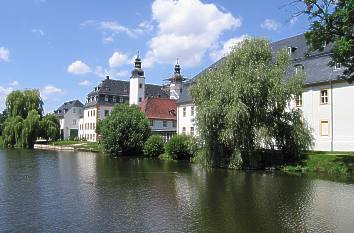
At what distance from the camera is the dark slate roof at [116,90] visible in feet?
308

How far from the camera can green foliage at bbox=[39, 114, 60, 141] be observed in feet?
244

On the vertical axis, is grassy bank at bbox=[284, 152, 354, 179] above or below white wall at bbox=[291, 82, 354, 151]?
below

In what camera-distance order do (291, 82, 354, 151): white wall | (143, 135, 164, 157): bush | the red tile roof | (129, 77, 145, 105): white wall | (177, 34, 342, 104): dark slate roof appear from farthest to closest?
(129, 77, 145, 105): white wall < the red tile roof < (143, 135, 164, 157): bush < (177, 34, 342, 104): dark slate roof < (291, 82, 354, 151): white wall

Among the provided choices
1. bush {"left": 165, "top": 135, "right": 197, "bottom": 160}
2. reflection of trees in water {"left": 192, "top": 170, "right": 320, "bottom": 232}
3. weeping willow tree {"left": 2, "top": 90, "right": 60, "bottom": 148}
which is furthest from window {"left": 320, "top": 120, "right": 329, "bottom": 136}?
weeping willow tree {"left": 2, "top": 90, "right": 60, "bottom": 148}

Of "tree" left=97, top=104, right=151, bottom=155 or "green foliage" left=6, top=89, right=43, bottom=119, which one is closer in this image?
"tree" left=97, top=104, right=151, bottom=155

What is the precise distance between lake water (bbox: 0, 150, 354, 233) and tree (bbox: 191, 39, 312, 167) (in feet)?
14.3

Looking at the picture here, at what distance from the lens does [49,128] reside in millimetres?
75125

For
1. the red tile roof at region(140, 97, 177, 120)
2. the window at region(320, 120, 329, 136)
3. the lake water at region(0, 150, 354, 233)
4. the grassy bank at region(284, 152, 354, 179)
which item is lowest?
the lake water at region(0, 150, 354, 233)

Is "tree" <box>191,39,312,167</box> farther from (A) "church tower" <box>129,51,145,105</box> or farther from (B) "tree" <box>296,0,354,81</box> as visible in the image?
(A) "church tower" <box>129,51,145,105</box>

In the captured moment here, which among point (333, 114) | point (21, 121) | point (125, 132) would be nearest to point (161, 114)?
point (125, 132)

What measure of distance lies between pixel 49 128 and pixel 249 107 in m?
49.6

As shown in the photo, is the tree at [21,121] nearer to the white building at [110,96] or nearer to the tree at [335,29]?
the white building at [110,96]

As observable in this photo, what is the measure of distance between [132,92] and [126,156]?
38020 millimetres

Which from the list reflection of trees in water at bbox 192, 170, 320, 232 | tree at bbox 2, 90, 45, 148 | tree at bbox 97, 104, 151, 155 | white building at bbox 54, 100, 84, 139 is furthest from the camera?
white building at bbox 54, 100, 84, 139
